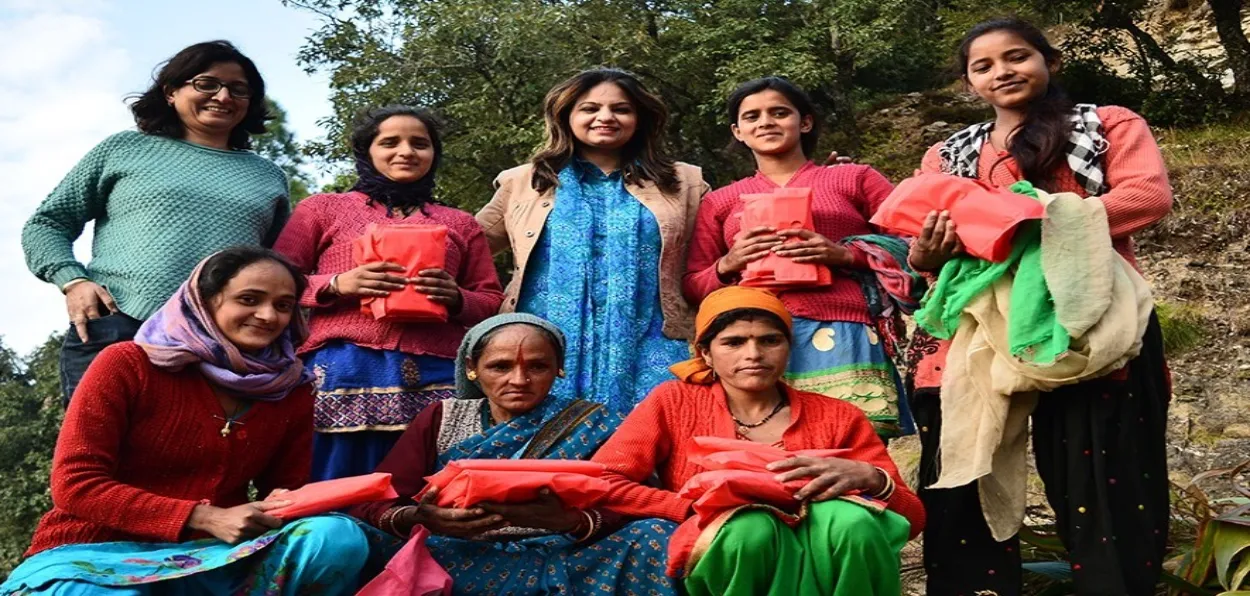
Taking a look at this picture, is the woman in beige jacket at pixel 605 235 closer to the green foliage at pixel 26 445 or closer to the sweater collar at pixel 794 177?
the sweater collar at pixel 794 177

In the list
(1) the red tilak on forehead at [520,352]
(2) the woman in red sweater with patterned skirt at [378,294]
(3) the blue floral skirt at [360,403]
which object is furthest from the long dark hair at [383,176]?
(1) the red tilak on forehead at [520,352]

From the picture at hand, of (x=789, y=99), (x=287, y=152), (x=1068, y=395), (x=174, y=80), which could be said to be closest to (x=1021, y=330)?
(x=1068, y=395)

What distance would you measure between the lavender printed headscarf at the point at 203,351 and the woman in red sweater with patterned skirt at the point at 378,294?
1.49ft

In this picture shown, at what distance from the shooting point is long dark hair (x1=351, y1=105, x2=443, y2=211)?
420 centimetres

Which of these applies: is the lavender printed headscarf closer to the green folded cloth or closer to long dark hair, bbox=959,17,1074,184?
the green folded cloth

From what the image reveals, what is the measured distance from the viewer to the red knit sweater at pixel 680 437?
335 centimetres

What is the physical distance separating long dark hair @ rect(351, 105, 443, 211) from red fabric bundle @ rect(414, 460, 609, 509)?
1.32 m

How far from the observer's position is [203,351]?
329 cm

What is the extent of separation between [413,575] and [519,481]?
439mm

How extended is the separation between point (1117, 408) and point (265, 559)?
2.56 m

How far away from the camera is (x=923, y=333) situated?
12.3ft

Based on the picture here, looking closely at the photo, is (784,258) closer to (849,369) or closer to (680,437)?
(849,369)

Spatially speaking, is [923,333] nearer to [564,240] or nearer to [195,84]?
[564,240]

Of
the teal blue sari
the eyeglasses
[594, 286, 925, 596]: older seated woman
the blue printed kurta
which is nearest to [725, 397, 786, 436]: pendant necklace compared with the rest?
[594, 286, 925, 596]: older seated woman
